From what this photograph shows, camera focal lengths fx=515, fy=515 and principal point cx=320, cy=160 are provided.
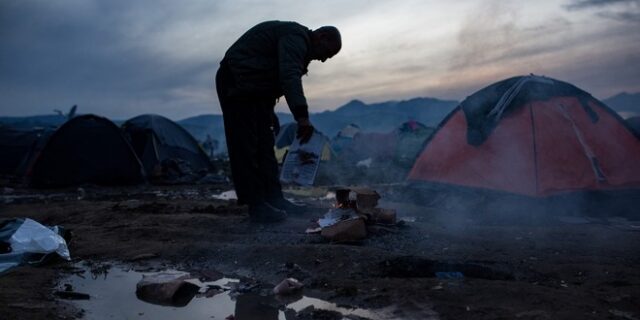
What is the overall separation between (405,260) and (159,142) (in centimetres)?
1134

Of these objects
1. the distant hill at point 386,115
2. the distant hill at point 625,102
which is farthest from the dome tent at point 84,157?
the distant hill at point 386,115

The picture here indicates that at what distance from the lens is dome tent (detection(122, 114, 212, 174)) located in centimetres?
1337

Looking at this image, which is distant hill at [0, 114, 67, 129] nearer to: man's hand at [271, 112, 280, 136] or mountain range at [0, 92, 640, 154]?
mountain range at [0, 92, 640, 154]

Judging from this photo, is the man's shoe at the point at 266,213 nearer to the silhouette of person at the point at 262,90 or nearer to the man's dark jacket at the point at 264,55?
the silhouette of person at the point at 262,90

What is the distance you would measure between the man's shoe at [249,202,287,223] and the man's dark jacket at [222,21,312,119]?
110 centimetres

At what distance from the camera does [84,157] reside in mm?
11453

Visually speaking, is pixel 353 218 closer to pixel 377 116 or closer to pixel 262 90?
pixel 262 90

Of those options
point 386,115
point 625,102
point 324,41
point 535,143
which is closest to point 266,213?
point 324,41

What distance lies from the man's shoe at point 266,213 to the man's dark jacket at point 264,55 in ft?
3.61

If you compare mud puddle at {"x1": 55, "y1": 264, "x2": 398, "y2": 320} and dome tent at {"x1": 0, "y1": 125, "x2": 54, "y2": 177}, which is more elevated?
dome tent at {"x1": 0, "y1": 125, "x2": 54, "y2": 177}

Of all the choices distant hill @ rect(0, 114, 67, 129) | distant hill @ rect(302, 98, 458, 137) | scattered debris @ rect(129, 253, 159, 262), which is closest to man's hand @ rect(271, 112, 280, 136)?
scattered debris @ rect(129, 253, 159, 262)

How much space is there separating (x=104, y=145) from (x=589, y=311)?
11.0m

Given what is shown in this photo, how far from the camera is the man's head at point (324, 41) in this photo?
498cm

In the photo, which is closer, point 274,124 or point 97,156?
point 274,124
